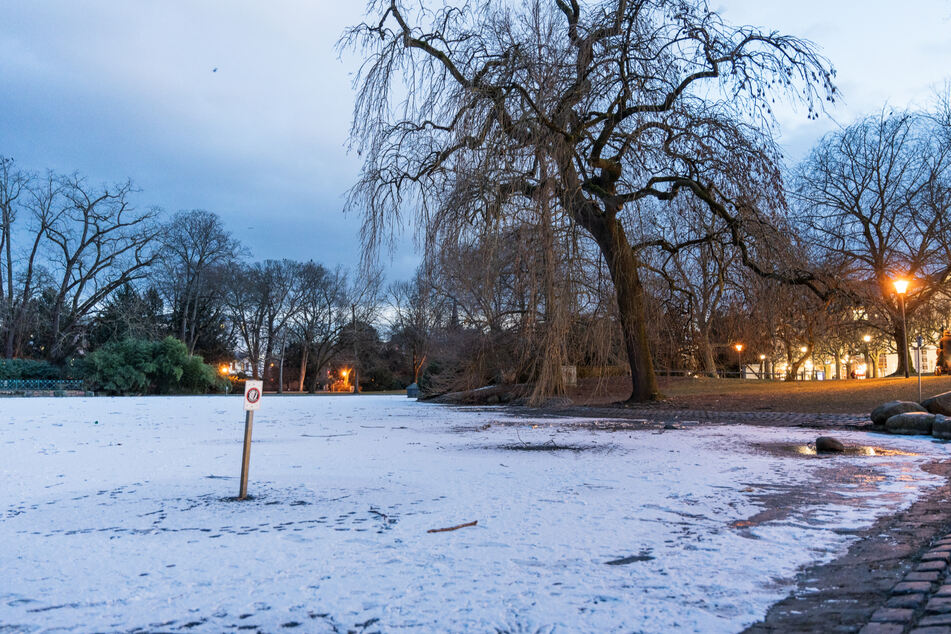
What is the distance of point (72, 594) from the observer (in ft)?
8.02

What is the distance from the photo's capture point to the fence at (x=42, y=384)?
2388cm

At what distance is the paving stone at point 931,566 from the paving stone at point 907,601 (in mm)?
349

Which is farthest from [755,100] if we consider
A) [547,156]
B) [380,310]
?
[380,310]

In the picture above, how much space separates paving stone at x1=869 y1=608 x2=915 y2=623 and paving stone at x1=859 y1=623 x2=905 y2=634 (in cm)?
4

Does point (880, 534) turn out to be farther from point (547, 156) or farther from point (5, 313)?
point (5, 313)

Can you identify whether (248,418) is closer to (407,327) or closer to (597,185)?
(597,185)

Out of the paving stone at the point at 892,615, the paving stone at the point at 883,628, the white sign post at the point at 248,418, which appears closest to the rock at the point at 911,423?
the paving stone at the point at 892,615

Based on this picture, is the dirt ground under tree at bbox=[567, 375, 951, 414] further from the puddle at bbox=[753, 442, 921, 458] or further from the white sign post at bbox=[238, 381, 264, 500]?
the white sign post at bbox=[238, 381, 264, 500]

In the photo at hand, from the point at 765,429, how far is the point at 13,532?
9359 millimetres

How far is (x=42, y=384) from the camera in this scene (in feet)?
80.0

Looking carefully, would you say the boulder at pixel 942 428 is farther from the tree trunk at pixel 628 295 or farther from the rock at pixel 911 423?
the tree trunk at pixel 628 295

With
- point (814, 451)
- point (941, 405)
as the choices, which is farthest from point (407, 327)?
point (814, 451)

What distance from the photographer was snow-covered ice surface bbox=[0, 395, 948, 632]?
7.48 ft

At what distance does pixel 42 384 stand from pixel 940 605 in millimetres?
28668
